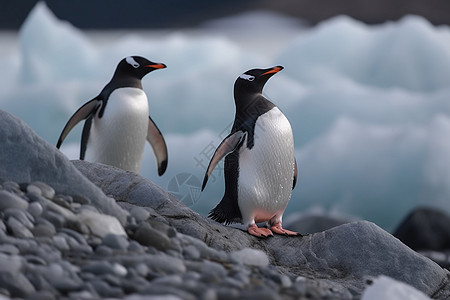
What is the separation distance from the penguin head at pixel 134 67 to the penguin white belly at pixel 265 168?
1.53 metres

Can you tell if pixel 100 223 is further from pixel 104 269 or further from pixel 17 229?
pixel 104 269

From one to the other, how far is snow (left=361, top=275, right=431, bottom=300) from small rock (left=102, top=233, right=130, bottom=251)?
0.84 metres

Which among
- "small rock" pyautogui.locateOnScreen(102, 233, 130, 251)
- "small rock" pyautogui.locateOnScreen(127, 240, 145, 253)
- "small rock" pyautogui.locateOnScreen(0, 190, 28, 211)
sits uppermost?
"small rock" pyautogui.locateOnScreen(0, 190, 28, 211)

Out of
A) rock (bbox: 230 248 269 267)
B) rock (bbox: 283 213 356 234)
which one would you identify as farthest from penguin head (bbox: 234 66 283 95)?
rock (bbox: 283 213 356 234)

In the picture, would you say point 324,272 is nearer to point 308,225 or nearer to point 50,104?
point 308,225

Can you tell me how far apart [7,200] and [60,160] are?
483mm

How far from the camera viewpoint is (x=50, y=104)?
15266mm

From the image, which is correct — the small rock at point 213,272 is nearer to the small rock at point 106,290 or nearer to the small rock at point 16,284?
the small rock at point 106,290

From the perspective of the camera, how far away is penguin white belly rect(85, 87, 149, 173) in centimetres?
472

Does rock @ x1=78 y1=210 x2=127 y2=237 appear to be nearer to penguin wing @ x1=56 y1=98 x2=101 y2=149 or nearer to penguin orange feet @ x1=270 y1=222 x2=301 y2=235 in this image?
penguin orange feet @ x1=270 y1=222 x2=301 y2=235

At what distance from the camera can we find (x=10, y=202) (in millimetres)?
2293

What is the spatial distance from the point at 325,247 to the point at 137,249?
1.50 meters

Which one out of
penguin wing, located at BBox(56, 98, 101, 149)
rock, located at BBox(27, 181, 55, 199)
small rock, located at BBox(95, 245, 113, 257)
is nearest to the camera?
small rock, located at BBox(95, 245, 113, 257)

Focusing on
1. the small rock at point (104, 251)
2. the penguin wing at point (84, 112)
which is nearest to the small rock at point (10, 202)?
the small rock at point (104, 251)
